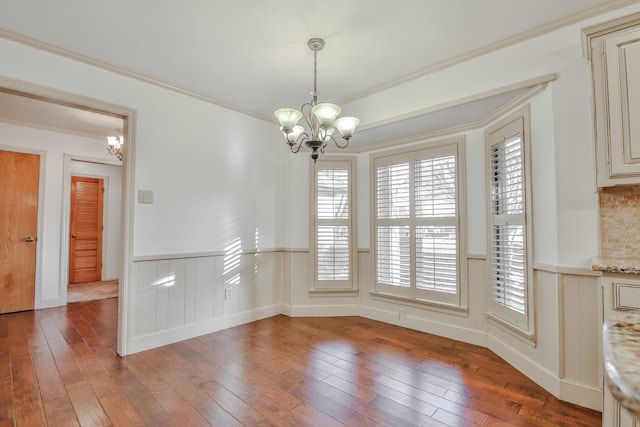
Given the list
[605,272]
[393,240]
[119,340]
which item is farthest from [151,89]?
[605,272]

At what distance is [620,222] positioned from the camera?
2023mm

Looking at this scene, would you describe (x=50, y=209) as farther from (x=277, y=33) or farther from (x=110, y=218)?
(x=277, y=33)

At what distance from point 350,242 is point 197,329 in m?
2.06

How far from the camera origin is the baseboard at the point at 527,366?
7.19 feet

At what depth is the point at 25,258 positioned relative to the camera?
4.33m

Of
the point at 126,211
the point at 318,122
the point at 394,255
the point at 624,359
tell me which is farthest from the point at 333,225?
the point at 624,359

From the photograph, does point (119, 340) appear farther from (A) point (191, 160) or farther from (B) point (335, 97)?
(B) point (335, 97)

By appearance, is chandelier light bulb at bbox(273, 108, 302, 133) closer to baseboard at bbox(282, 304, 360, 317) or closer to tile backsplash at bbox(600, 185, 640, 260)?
tile backsplash at bbox(600, 185, 640, 260)

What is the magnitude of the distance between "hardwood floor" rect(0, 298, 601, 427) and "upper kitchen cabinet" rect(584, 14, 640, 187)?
5.05 feet

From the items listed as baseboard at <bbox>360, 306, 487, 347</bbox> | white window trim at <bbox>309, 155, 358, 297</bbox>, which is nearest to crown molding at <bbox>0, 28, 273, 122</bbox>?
white window trim at <bbox>309, 155, 358, 297</bbox>

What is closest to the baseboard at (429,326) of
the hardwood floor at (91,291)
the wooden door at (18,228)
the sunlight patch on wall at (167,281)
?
the sunlight patch on wall at (167,281)

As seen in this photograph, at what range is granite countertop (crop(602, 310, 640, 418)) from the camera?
1.54 feet

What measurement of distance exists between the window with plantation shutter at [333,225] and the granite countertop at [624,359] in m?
3.27

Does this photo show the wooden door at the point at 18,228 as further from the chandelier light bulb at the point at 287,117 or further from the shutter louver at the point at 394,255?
the shutter louver at the point at 394,255
